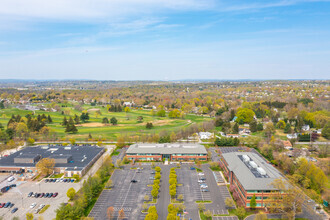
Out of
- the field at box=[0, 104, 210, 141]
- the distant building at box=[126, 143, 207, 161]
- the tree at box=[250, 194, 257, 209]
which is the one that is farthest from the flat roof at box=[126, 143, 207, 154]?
the tree at box=[250, 194, 257, 209]

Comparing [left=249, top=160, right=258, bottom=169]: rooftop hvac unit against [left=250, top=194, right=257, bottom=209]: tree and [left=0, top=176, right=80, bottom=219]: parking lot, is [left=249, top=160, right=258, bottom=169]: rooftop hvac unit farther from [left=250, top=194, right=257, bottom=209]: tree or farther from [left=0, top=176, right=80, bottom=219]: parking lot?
[left=0, top=176, right=80, bottom=219]: parking lot

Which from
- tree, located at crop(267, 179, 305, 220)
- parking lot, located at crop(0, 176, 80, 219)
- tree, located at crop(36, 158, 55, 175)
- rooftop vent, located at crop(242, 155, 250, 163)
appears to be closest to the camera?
tree, located at crop(267, 179, 305, 220)

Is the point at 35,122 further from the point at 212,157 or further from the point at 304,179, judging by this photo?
the point at 304,179

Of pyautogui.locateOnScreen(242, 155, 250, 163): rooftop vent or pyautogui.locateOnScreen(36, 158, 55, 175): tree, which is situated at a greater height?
pyautogui.locateOnScreen(242, 155, 250, 163): rooftop vent

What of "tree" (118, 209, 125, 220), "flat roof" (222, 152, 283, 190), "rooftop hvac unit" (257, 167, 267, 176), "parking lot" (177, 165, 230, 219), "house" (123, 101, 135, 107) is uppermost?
"house" (123, 101, 135, 107)

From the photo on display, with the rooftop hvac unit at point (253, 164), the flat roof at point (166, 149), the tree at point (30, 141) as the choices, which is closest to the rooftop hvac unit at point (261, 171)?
the rooftop hvac unit at point (253, 164)

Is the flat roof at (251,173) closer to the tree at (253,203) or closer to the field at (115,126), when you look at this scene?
the tree at (253,203)

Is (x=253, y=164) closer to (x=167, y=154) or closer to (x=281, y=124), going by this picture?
(x=167, y=154)
